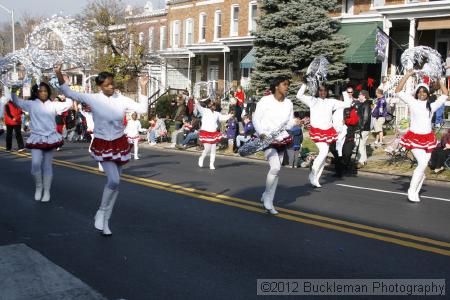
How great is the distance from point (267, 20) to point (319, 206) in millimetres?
17294

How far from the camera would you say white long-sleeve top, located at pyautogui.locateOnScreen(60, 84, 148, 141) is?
701cm

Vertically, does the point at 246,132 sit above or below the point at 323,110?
below

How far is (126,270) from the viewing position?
560 cm

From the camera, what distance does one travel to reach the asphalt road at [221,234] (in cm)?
546

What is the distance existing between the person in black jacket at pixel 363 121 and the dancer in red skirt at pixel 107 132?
29.7ft

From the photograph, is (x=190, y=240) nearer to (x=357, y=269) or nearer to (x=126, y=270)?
(x=126, y=270)

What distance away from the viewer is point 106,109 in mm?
7008

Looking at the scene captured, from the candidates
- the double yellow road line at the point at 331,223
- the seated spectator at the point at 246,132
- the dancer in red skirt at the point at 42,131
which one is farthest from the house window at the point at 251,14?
the dancer in red skirt at the point at 42,131

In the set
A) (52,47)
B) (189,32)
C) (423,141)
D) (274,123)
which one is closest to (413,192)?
(423,141)

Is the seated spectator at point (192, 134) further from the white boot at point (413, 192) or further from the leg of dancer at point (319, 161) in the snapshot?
the white boot at point (413, 192)

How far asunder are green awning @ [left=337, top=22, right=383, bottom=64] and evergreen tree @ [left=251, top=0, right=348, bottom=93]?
44 centimetres

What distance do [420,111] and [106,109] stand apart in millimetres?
5475

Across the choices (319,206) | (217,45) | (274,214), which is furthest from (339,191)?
(217,45)

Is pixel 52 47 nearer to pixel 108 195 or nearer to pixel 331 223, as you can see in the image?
pixel 108 195
